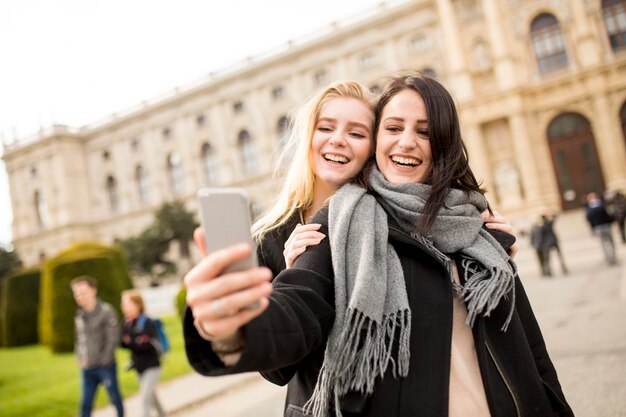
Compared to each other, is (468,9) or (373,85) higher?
(468,9)

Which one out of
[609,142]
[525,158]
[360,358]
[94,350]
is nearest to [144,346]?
[94,350]

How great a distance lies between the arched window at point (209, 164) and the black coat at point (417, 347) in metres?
32.4

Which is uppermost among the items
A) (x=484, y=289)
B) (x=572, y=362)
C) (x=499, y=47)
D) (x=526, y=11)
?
(x=526, y=11)

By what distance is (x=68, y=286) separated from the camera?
1266cm

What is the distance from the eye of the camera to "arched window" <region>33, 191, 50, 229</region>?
37.8 m

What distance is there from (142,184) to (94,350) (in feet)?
109

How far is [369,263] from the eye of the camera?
4.00ft

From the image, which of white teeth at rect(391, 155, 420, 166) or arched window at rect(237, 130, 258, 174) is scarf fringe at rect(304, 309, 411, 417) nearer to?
white teeth at rect(391, 155, 420, 166)

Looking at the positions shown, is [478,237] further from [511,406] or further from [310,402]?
[310,402]

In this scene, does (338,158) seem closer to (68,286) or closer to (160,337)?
(160,337)

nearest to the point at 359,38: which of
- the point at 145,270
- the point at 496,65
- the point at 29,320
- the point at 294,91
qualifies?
the point at 294,91

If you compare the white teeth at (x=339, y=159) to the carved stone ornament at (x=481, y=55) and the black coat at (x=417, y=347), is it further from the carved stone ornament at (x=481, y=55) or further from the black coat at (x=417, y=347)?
the carved stone ornament at (x=481, y=55)

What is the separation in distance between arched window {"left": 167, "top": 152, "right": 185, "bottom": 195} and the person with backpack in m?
30.0

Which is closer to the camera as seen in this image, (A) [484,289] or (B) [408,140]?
(A) [484,289]
